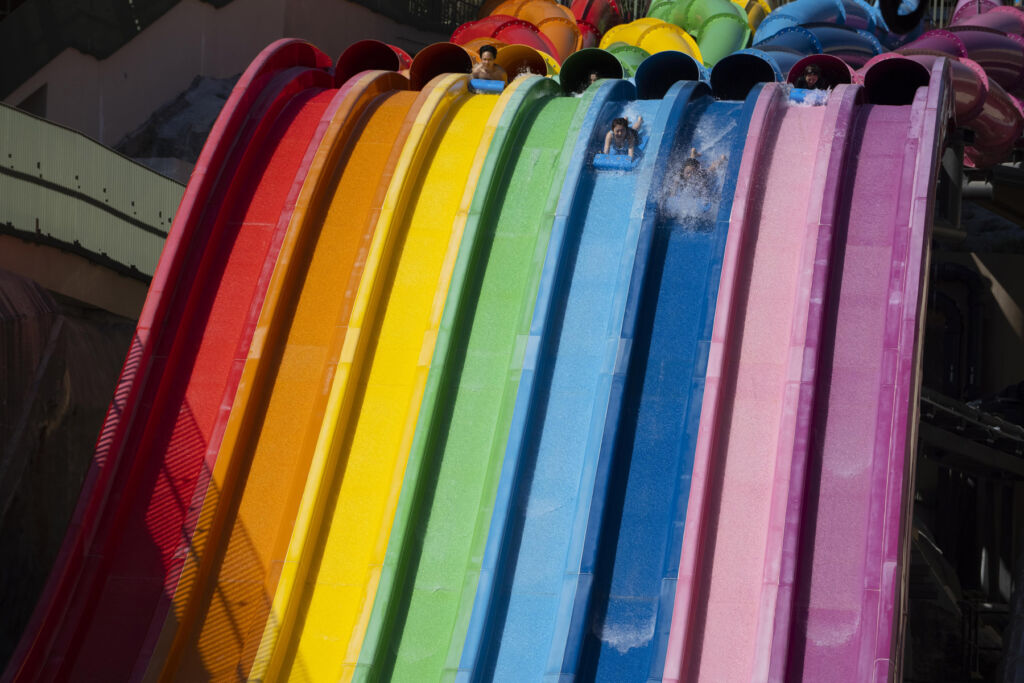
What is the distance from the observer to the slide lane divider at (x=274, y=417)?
1155 cm

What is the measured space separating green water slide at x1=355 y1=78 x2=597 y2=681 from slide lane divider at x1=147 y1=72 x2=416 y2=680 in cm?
102

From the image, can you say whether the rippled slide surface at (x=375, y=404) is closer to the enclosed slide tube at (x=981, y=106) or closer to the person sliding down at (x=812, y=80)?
the person sliding down at (x=812, y=80)

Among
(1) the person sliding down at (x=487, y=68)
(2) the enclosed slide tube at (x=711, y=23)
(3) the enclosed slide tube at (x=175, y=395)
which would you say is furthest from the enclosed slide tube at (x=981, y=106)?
(3) the enclosed slide tube at (x=175, y=395)

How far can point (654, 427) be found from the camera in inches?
469

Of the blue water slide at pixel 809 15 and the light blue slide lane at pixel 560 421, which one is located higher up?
the blue water slide at pixel 809 15

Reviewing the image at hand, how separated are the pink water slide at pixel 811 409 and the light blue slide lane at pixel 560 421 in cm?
91

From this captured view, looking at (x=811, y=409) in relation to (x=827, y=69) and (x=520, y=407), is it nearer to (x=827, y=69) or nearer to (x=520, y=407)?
(x=520, y=407)

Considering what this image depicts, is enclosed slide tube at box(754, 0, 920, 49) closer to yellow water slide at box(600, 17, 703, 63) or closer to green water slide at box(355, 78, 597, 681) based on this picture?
yellow water slide at box(600, 17, 703, 63)

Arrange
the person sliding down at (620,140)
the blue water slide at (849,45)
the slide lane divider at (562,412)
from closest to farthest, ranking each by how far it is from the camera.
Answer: the slide lane divider at (562,412)
the person sliding down at (620,140)
the blue water slide at (849,45)

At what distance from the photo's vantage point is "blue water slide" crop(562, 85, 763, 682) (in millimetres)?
10977

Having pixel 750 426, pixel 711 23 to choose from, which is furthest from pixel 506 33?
pixel 750 426

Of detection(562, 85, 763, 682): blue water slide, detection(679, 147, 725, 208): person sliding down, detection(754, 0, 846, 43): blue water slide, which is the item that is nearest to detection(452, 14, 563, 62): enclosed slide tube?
detection(754, 0, 846, 43): blue water slide

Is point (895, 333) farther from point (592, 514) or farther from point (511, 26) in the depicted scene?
point (511, 26)

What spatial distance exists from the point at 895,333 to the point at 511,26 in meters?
12.1
